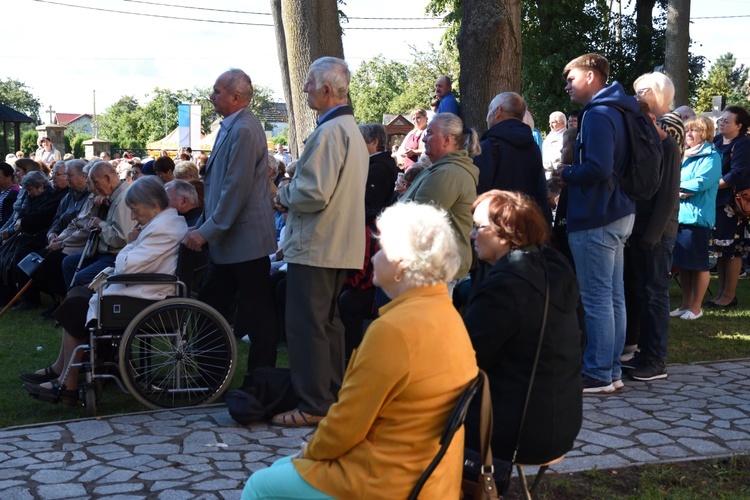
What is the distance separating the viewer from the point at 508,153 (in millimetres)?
6695

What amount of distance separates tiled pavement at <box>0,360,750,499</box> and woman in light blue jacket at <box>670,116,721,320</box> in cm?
296

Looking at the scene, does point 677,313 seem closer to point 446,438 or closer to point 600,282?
point 600,282

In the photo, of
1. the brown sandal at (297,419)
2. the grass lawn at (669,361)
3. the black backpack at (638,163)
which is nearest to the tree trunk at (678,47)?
the grass lawn at (669,361)

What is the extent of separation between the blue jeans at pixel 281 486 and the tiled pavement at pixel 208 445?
4.30 ft

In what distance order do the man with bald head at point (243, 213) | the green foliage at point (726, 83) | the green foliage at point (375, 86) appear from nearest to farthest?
1. the man with bald head at point (243, 213)
2. the green foliage at point (726, 83)
3. the green foliage at point (375, 86)

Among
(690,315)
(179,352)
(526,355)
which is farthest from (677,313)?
(526,355)

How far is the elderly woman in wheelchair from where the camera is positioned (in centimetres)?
591

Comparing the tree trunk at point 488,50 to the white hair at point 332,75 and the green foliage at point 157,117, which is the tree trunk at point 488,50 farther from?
the green foliage at point 157,117

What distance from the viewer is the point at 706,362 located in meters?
7.39

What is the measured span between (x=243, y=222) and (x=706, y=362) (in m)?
3.89

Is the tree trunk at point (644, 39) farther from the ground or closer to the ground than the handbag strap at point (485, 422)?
farther from the ground

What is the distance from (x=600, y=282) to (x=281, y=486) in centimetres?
376

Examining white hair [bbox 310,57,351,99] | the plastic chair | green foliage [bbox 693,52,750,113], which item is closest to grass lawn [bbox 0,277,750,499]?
the plastic chair

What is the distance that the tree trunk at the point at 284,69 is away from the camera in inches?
401
